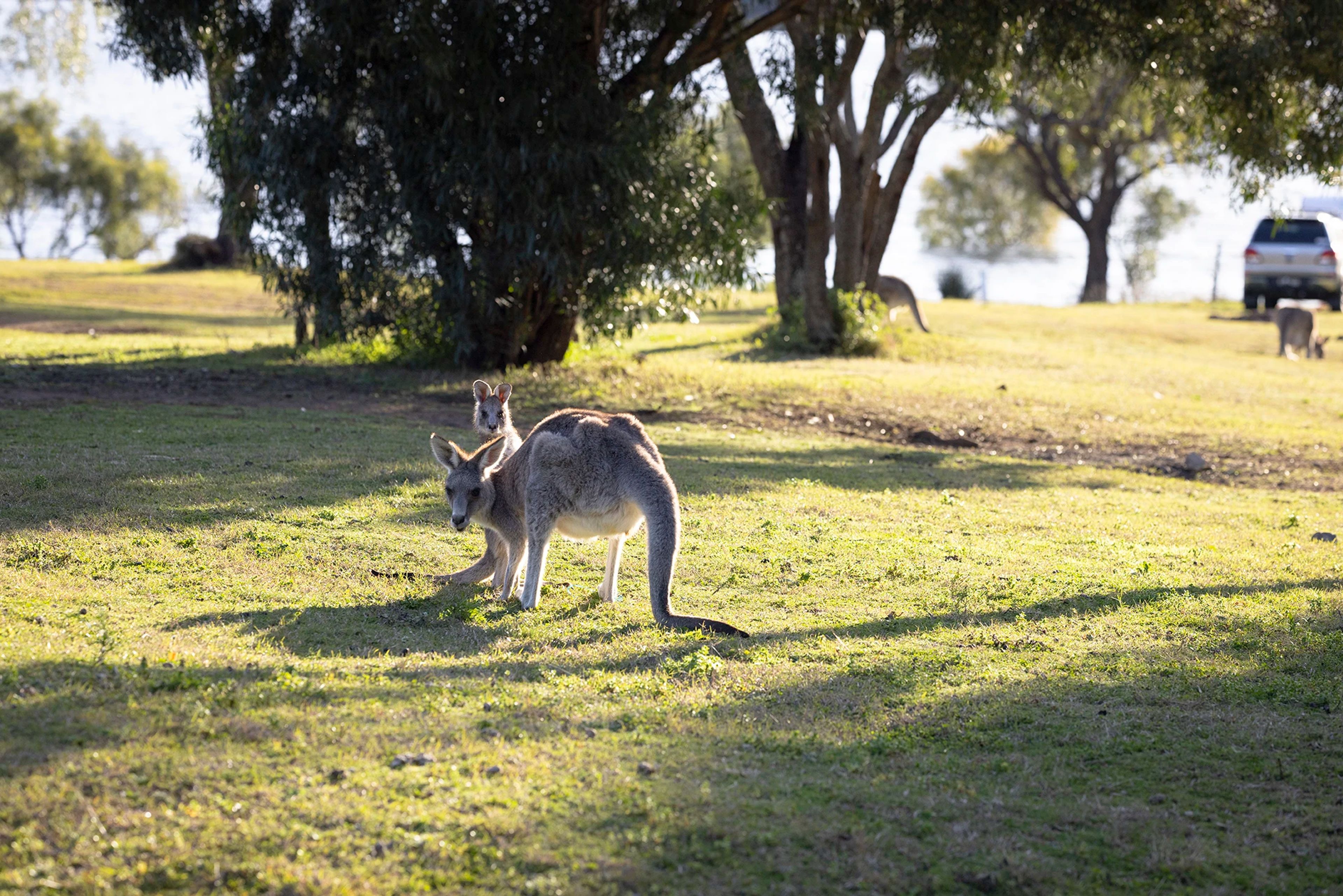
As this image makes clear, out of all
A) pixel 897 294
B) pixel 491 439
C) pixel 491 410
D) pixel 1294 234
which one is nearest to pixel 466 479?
pixel 491 439

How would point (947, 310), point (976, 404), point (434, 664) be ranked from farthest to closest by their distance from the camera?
point (947, 310), point (976, 404), point (434, 664)

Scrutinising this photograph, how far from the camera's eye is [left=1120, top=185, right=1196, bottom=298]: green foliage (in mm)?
54500

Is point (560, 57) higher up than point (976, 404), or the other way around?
point (560, 57)

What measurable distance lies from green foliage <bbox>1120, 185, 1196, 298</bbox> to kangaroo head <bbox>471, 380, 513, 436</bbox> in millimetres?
49157

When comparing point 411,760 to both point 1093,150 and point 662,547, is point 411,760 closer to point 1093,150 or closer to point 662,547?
point 662,547

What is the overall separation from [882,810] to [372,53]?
11.6 meters

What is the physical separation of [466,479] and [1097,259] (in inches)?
1562

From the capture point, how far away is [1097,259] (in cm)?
4300

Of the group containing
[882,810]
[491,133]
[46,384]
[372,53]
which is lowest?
[882,810]

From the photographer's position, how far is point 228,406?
1320 centimetres

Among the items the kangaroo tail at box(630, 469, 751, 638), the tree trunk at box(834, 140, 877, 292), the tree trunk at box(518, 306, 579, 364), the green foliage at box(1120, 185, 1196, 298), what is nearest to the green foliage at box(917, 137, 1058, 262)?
the green foliage at box(1120, 185, 1196, 298)

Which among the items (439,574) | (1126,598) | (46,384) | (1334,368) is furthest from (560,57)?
(1334,368)

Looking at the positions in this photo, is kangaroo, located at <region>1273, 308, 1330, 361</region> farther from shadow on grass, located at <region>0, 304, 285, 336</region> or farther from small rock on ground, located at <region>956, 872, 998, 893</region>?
small rock on ground, located at <region>956, 872, 998, 893</region>

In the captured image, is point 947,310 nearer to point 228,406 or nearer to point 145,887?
point 228,406
